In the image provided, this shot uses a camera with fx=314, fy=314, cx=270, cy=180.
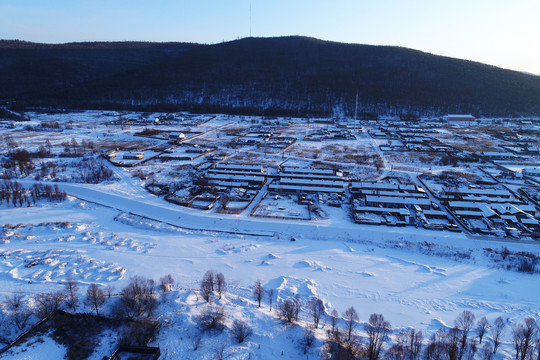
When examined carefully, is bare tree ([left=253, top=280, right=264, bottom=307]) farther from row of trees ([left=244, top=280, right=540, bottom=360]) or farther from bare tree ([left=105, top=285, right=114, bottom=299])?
bare tree ([left=105, top=285, right=114, bottom=299])

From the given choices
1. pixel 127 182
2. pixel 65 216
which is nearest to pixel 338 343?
pixel 65 216

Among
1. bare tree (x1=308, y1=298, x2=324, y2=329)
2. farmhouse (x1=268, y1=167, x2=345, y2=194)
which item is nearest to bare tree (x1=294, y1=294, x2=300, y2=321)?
bare tree (x1=308, y1=298, x2=324, y2=329)

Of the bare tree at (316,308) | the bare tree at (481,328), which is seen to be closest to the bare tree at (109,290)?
the bare tree at (316,308)

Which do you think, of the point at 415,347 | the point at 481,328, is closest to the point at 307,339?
the point at 415,347

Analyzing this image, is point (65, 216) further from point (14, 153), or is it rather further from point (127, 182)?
point (14, 153)

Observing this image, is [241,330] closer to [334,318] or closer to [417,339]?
[334,318]
